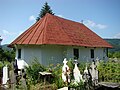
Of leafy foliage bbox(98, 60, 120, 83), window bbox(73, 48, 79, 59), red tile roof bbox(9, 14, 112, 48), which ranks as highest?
red tile roof bbox(9, 14, 112, 48)

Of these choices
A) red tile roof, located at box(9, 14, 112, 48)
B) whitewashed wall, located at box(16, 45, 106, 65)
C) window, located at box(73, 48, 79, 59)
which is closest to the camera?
whitewashed wall, located at box(16, 45, 106, 65)

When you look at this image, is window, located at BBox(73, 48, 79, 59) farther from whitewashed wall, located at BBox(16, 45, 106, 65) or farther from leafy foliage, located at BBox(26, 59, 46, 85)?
leafy foliage, located at BBox(26, 59, 46, 85)

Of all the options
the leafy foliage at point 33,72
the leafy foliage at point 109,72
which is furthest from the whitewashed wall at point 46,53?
the leafy foliage at point 109,72

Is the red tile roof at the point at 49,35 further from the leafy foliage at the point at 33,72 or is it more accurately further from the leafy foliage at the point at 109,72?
the leafy foliage at the point at 109,72

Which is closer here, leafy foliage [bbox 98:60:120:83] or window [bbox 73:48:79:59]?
leafy foliage [bbox 98:60:120:83]

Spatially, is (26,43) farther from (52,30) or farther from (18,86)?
(18,86)

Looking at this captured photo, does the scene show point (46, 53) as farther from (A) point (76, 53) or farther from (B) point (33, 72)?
(B) point (33, 72)

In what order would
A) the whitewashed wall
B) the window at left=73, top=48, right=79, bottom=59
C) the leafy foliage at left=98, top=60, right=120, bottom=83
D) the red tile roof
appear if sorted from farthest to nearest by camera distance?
the window at left=73, top=48, right=79, bottom=59 → the red tile roof → the whitewashed wall → the leafy foliage at left=98, top=60, right=120, bottom=83

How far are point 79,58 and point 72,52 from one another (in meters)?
1.80

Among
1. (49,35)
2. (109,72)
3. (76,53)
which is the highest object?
(49,35)

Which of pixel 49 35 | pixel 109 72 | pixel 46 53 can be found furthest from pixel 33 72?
pixel 49 35

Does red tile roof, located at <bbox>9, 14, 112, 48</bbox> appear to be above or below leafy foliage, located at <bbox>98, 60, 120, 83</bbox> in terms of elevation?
above

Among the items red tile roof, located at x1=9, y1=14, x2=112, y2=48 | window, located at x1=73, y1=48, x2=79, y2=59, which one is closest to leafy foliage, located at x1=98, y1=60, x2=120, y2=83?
red tile roof, located at x1=9, y1=14, x2=112, y2=48

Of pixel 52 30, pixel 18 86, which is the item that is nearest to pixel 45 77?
pixel 18 86
